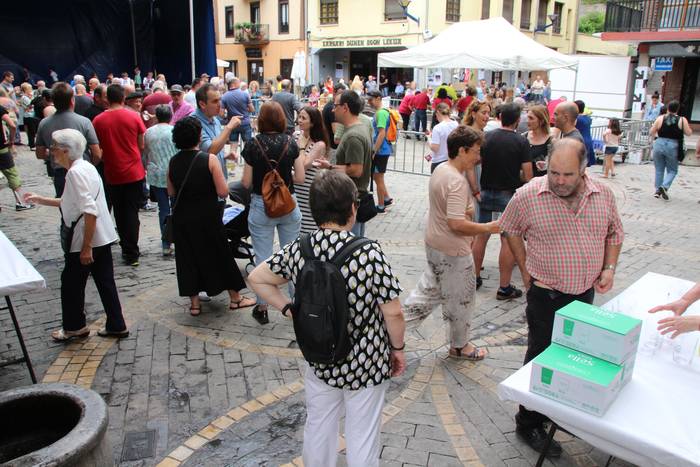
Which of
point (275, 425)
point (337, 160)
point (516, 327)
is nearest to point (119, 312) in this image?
point (275, 425)

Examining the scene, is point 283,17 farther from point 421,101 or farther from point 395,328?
point 395,328

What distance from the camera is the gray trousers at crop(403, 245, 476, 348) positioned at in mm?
4219

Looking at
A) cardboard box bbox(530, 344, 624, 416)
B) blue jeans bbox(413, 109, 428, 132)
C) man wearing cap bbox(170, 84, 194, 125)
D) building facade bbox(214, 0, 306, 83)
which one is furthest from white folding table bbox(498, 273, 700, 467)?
building facade bbox(214, 0, 306, 83)

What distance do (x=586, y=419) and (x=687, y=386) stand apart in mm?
616

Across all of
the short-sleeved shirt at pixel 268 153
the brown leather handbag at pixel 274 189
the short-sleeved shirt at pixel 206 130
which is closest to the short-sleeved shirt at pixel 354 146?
the short-sleeved shirt at pixel 268 153

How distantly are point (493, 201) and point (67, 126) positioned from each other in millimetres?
4698

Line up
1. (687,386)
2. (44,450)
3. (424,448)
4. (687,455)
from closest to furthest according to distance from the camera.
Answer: (687,455), (44,450), (687,386), (424,448)

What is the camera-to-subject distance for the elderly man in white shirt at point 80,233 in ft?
13.5

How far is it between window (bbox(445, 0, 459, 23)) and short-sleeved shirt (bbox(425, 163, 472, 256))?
1137 inches

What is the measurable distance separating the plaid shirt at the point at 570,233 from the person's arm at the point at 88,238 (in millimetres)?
3059

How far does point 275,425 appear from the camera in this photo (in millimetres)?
3674

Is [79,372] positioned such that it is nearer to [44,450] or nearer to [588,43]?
[44,450]

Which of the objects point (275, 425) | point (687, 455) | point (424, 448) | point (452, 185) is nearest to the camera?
point (687, 455)

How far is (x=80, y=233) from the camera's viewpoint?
13.9 feet
